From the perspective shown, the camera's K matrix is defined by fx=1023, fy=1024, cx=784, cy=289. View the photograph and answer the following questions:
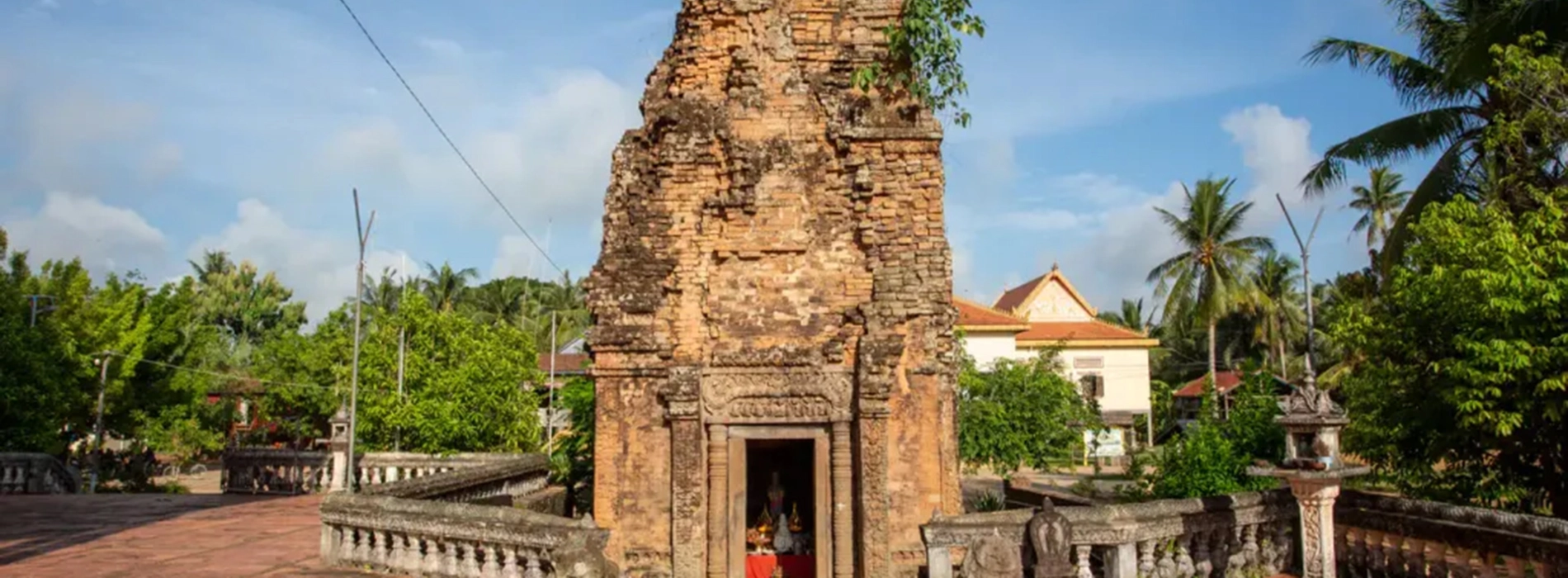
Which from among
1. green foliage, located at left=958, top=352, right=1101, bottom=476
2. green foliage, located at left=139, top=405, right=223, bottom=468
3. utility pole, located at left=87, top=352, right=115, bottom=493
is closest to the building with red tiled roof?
green foliage, located at left=958, top=352, right=1101, bottom=476

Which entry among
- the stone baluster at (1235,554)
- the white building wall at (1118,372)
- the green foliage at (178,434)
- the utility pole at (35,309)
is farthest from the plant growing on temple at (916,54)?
the white building wall at (1118,372)

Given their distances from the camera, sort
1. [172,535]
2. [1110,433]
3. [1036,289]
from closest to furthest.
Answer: [172,535]
[1110,433]
[1036,289]

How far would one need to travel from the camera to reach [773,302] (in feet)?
39.7

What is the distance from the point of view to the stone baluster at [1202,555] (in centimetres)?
1001

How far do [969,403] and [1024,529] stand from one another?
1964 cm

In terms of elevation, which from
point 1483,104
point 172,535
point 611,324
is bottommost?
point 172,535

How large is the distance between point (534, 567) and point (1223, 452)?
40.0 ft

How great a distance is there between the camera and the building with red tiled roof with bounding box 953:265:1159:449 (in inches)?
1821

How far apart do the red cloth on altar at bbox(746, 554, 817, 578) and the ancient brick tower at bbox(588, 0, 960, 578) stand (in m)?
0.18

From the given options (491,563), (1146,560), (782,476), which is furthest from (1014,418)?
(491,563)

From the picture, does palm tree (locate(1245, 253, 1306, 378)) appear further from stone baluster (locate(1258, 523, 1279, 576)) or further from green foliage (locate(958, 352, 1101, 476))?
stone baluster (locate(1258, 523, 1279, 576))

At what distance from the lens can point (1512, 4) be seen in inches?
586

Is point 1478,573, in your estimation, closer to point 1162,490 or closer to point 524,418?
point 1162,490

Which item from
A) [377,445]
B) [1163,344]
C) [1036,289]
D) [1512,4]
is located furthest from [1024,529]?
[1163,344]
